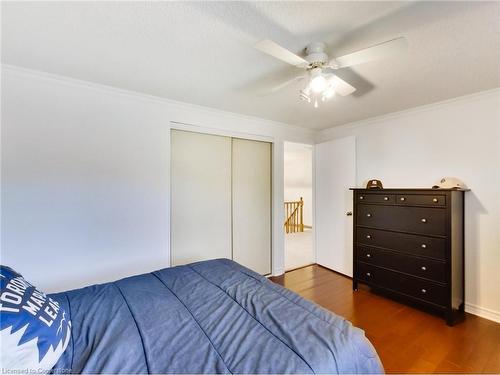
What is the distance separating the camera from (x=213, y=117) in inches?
117

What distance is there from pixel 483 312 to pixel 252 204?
8.65 feet

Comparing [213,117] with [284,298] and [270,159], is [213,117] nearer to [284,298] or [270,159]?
[270,159]

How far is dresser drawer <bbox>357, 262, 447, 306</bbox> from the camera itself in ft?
7.61

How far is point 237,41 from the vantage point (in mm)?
1566

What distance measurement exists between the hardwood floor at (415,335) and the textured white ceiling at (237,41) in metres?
2.18

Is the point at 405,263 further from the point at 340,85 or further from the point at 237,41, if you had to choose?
the point at 237,41

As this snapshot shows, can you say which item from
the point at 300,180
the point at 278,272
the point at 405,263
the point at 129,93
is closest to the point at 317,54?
the point at 129,93

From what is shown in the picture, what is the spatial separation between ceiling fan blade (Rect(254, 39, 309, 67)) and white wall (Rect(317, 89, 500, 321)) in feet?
6.81

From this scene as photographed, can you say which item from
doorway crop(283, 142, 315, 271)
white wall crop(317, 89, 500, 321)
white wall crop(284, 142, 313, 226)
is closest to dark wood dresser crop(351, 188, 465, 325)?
white wall crop(317, 89, 500, 321)

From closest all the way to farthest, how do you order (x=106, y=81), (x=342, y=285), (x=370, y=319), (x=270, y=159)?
1. (x=106, y=81)
2. (x=370, y=319)
3. (x=342, y=285)
4. (x=270, y=159)

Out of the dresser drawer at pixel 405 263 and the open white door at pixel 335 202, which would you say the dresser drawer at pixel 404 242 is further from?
the open white door at pixel 335 202

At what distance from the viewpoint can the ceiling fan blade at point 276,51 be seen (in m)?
1.24

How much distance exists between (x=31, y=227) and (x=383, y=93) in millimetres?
3345

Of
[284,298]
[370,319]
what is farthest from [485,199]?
[284,298]
